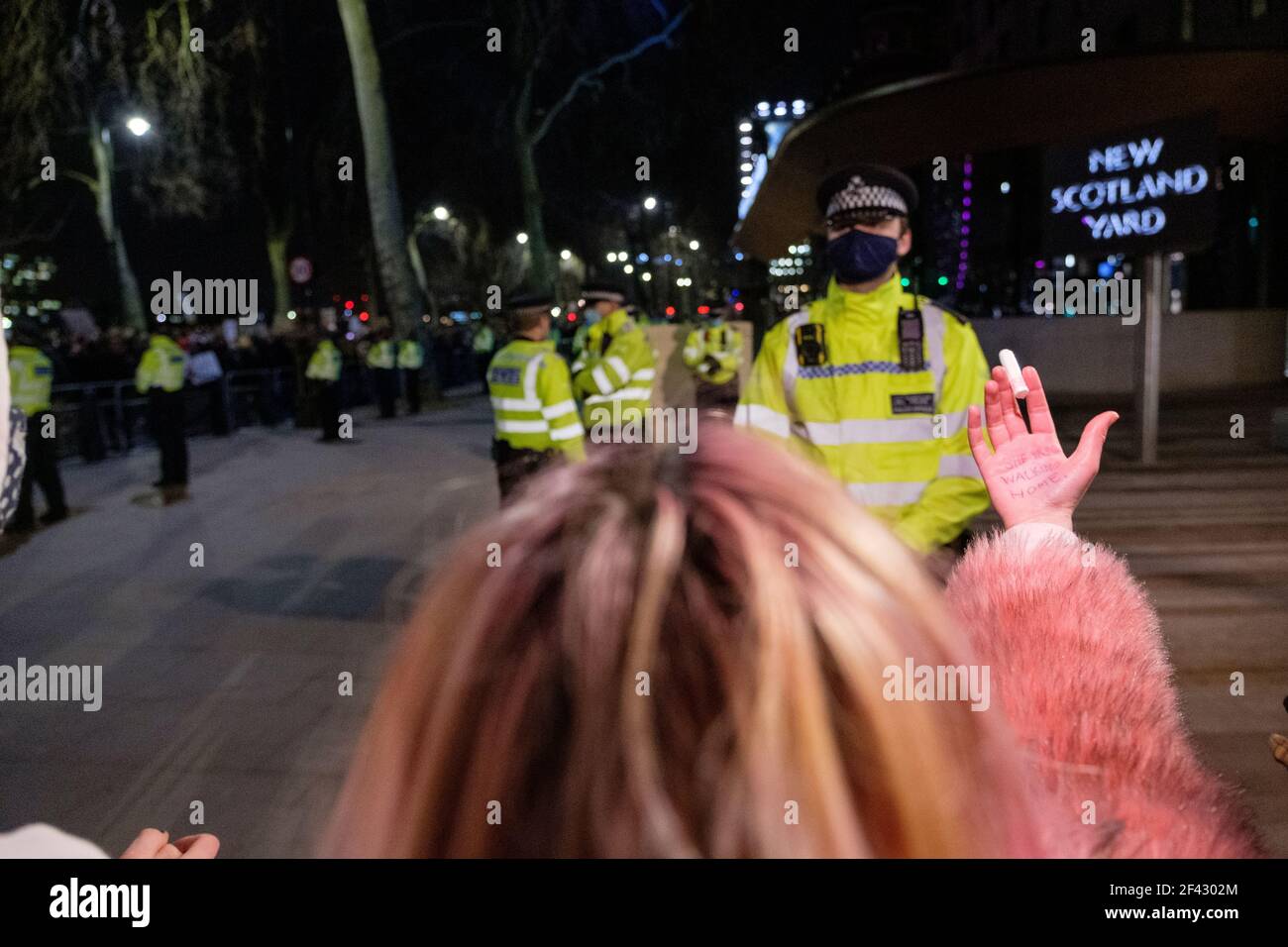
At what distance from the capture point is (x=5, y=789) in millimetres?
4223

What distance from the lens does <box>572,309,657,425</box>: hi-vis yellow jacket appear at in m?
8.43

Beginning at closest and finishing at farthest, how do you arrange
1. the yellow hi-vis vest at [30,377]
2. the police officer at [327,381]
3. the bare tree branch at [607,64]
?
the yellow hi-vis vest at [30,377] < the police officer at [327,381] < the bare tree branch at [607,64]

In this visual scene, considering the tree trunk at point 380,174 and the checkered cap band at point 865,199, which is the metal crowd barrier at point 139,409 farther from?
the checkered cap band at point 865,199

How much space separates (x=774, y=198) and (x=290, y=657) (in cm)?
1407

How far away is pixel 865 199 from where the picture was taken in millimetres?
3342

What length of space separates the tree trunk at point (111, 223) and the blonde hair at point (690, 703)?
28851mm

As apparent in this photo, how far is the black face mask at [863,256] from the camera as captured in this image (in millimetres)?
3277

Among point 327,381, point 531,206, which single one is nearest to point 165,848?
point 327,381

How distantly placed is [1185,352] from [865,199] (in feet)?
59.0

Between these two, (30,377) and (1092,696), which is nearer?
(1092,696)

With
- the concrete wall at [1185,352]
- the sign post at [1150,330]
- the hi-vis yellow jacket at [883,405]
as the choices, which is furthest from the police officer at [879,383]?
the concrete wall at [1185,352]

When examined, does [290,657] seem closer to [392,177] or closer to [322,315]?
[322,315]

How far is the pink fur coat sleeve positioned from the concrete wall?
18.2 m

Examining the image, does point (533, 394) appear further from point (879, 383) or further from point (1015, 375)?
point (1015, 375)
